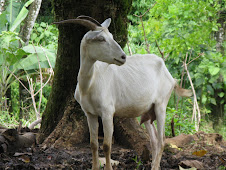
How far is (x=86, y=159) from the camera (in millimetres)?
4578

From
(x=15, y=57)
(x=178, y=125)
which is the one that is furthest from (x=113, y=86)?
(x=15, y=57)

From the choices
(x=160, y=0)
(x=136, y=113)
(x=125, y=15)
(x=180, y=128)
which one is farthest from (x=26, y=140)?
(x=160, y=0)

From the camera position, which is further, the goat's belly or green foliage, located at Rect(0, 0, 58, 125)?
green foliage, located at Rect(0, 0, 58, 125)

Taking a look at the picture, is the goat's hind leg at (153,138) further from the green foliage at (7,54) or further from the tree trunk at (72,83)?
the green foliage at (7,54)

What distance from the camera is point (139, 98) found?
4059 mm

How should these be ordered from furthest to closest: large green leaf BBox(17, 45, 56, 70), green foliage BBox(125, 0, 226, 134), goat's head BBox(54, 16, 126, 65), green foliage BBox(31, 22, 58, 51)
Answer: green foliage BBox(31, 22, 58, 51) → large green leaf BBox(17, 45, 56, 70) → green foliage BBox(125, 0, 226, 134) → goat's head BBox(54, 16, 126, 65)

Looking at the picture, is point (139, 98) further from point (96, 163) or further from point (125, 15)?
point (125, 15)

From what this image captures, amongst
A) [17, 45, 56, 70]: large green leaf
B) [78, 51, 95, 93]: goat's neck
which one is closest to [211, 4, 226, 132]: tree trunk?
[17, 45, 56, 70]: large green leaf

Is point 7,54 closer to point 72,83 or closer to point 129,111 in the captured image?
point 72,83

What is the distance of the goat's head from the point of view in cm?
334

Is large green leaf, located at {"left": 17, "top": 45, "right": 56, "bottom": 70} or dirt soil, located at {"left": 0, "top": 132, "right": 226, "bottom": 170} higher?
large green leaf, located at {"left": 17, "top": 45, "right": 56, "bottom": 70}

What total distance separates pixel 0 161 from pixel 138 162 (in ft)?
5.71

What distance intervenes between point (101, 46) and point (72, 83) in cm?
209

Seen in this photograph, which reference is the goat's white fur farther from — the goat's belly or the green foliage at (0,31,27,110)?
the green foliage at (0,31,27,110)
